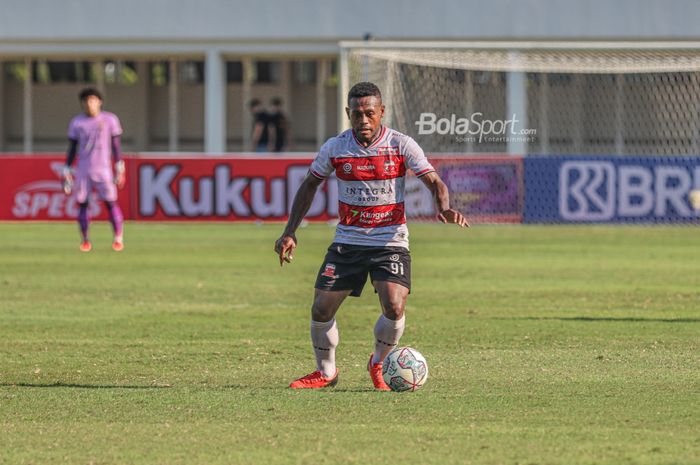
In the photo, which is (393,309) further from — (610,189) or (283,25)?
(283,25)

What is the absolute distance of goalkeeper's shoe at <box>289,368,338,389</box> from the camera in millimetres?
8750

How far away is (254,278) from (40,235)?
8.58m

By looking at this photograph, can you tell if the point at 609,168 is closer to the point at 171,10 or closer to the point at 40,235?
the point at 40,235

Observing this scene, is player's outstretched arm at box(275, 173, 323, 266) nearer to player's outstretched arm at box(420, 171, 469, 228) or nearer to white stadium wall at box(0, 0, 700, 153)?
player's outstretched arm at box(420, 171, 469, 228)

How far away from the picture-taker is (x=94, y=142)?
799 inches

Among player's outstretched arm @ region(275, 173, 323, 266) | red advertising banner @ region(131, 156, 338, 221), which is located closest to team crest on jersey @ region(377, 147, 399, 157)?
player's outstretched arm @ region(275, 173, 323, 266)

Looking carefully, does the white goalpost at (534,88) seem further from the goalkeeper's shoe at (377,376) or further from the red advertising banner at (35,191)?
the goalkeeper's shoe at (377,376)

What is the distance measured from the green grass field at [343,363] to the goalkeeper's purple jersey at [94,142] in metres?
1.32

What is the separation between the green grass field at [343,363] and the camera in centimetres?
692

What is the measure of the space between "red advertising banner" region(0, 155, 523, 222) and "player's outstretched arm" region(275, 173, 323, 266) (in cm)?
1732

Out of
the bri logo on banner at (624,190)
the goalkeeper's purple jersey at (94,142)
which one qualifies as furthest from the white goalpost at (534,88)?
the goalkeeper's purple jersey at (94,142)

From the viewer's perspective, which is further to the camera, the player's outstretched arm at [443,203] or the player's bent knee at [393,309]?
the player's bent knee at [393,309]

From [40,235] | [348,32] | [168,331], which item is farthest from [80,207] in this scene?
[348,32]

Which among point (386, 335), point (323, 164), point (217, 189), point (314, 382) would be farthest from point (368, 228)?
point (217, 189)
